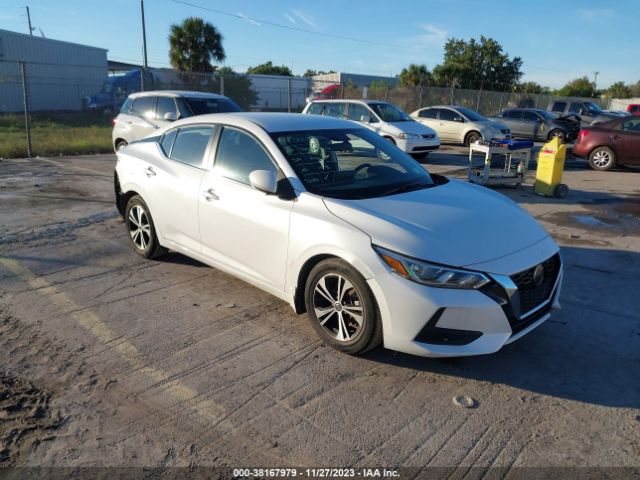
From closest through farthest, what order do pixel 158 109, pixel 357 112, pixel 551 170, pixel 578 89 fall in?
pixel 551 170 → pixel 158 109 → pixel 357 112 → pixel 578 89

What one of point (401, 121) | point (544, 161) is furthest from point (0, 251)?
point (401, 121)

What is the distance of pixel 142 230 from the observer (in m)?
5.68

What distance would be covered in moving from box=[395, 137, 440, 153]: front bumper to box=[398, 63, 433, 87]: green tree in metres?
32.1

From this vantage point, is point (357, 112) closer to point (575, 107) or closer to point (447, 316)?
point (447, 316)

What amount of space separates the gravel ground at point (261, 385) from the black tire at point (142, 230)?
0.22m

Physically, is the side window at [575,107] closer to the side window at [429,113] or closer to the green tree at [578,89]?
the side window at [429,113]

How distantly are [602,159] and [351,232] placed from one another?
1282cm

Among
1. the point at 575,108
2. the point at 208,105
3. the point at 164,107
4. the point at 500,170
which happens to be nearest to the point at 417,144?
the point at 500,170

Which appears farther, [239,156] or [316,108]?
[316,108]

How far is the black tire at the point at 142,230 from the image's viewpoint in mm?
5520

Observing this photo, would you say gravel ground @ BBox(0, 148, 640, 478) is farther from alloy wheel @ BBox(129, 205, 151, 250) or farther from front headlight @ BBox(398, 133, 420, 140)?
front headlight @ BBox(398, 133, 420, 140)

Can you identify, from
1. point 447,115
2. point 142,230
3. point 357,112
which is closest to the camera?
point 142,230

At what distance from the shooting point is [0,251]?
5945 mm

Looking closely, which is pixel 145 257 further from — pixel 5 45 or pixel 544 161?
pixel 5 45
